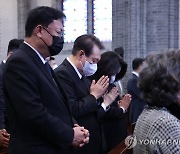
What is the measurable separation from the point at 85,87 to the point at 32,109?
1.01 meters

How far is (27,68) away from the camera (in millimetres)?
2086

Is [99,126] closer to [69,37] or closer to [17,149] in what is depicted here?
[17,149]

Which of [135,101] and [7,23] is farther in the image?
[7,23]

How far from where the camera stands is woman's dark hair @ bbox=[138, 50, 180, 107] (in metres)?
1.85

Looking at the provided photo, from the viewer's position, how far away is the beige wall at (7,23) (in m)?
12.8

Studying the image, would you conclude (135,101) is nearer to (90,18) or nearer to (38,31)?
(38,31)

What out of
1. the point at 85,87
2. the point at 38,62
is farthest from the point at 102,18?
the point at 38,62

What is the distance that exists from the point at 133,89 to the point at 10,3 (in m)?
9.00

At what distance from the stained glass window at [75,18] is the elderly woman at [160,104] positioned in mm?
11467

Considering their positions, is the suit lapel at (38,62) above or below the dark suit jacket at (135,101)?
above

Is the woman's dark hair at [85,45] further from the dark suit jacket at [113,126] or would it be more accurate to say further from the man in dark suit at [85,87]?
the dark suit jacket at [113,126]

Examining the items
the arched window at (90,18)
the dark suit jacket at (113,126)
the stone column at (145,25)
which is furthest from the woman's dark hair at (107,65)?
the arched window at (90,18)

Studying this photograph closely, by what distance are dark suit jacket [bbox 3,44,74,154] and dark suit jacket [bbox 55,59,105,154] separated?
61 centimetres

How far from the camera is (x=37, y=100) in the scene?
2.06 meters
